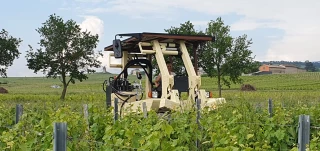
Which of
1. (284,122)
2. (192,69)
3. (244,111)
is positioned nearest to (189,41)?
(192,69)

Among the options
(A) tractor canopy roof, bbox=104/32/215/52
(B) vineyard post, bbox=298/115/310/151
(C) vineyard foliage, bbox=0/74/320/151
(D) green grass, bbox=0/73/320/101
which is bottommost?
(D) green grass, bbox=0/73/320/101

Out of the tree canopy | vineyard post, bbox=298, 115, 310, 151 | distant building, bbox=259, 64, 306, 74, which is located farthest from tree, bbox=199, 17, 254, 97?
distant building, bbox=259, 64, 306, 74

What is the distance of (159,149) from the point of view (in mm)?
4285

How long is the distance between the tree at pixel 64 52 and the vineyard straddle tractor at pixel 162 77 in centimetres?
2141

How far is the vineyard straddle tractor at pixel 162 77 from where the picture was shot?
9.26 m

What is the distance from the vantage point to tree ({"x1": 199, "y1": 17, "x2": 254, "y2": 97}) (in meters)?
29.5

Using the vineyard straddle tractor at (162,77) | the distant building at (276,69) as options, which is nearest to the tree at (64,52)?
the vineyard straddle tractor at (162,77)

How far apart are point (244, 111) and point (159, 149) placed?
9.20 ft

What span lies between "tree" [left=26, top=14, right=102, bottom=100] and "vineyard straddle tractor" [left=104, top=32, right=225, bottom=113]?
21412mm

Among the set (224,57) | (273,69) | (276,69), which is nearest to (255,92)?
(224,57)

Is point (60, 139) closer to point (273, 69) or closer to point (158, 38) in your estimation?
point (158, 38)

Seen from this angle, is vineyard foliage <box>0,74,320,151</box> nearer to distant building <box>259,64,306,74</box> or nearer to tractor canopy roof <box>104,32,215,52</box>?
tractor canopy roof <box>104,32,215,52</box>

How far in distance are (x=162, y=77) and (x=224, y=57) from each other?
21.1m

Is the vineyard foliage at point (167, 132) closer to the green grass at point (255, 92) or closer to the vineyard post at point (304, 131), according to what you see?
the vineyard post at point (304, 131)
